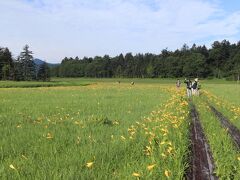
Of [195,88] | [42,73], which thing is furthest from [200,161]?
[42,73]

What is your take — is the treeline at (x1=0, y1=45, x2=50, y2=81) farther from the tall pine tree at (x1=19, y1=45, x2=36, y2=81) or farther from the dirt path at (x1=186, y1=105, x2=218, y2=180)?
the dirt path at (x1=186, y1=105, x2=218, y2=180)

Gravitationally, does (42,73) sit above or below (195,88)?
below

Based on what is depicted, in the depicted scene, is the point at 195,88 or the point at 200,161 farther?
the point at 195,88

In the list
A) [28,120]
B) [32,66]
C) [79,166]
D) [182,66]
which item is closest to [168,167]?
[79,166]

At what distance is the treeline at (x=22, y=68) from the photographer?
114 m

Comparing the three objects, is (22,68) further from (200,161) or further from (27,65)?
(200,161)

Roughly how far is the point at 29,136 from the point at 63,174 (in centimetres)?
397

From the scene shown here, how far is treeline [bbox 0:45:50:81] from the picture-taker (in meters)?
114

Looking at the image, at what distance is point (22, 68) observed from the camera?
12975cm

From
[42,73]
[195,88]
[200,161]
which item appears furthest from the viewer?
[42,73]

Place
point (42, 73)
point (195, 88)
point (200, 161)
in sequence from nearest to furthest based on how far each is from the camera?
point (200, 161), point (195, 88), point (42, 73)

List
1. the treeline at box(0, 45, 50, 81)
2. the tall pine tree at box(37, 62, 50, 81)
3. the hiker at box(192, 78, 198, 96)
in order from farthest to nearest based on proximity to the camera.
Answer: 1. the tall pine tree at box(37, 62, 50, 81)
2. the treeline at box(0, 45, 50, 81)
3. the hiker at box(192, 78, 198, 96)

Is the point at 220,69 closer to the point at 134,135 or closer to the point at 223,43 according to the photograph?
the point at 223,43

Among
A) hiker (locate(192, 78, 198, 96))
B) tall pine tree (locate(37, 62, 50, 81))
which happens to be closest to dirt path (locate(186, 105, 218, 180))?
hiker (locate(192, 78, 198, 96))
